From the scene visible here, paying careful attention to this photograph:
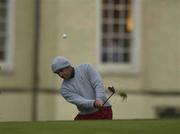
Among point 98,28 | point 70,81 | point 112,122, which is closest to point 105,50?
point 98,28

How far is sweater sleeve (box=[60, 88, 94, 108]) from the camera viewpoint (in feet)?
41.7

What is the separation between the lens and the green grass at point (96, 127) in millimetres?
10234

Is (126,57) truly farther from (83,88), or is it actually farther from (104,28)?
(83,88)

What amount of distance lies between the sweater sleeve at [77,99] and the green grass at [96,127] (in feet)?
5.13

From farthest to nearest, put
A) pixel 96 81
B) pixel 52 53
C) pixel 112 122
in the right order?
pixel 52 53 → pixel 96 81 → pixel 112 122

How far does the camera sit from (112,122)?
436 inches

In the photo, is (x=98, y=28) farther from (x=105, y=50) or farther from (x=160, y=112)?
(x=160, y=112)

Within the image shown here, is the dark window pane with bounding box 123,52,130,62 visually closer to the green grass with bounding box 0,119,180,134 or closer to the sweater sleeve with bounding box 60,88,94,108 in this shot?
the sweater sleeve with bounding box 60,88,94,108

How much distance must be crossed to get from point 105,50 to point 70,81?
10.8 meters

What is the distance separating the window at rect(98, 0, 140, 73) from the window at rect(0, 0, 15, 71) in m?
1.86

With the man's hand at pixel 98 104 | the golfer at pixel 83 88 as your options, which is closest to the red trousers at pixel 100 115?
the golfer at pixel 83 88

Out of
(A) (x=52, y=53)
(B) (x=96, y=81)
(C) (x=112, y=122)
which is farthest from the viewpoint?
(A) (x=52, y=53)

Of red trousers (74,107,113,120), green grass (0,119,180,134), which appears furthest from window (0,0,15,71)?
green grass (0,119,180,134)

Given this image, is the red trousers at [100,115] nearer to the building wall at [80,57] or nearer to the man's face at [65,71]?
the man's face at [65,71]
